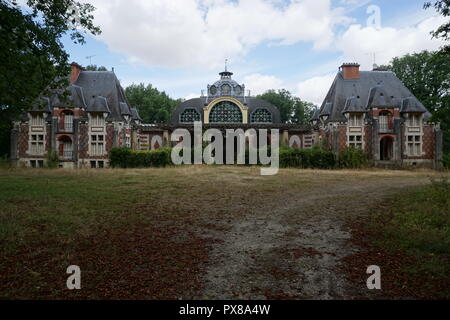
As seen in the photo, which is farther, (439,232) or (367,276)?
(439,232)

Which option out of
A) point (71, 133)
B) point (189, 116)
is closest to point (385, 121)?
point (189, 116)

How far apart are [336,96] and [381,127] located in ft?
17.6

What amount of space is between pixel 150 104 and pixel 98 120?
16610 millimetres

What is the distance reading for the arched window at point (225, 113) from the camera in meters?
35.1

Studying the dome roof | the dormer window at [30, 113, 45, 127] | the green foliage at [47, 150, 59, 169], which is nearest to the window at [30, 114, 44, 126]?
the dormer window at [30, 113, 45, 127]

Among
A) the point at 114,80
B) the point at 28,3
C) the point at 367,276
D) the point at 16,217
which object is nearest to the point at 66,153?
the point at 114,80

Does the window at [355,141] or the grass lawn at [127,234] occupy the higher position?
the window at [355,141]

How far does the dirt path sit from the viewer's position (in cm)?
387

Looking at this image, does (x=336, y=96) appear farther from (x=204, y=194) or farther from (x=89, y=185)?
(x=89, y=185)

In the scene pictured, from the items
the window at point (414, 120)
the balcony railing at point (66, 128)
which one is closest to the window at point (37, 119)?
the balcony railing at point (66, 128)

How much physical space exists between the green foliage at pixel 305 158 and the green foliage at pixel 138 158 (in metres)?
9.43

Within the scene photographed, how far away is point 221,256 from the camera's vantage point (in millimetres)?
5016

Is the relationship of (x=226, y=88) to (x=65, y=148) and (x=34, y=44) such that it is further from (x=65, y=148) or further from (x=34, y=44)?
(x=34, y=44)

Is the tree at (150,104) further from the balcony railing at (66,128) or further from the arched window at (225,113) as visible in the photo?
the balcony railing at (66,128)
